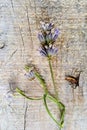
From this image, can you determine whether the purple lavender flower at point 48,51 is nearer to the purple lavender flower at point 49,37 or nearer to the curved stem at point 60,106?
the purple lavender flower at point 49,37

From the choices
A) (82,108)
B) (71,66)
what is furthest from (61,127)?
(71,66)

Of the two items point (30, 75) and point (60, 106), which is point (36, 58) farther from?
point (60, 106)

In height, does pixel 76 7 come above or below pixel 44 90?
above

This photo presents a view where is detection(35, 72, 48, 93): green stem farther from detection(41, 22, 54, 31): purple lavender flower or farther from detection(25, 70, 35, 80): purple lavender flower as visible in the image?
detection(41, 22, 54, 31): purple lavender flower

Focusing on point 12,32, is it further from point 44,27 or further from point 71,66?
point 71,66

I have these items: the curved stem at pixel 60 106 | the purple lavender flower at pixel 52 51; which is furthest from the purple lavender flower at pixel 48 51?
the curved stem at pixel 60 106

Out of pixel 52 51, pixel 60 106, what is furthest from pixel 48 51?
pixel 60 106
